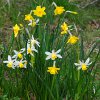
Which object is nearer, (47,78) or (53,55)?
(53,55)

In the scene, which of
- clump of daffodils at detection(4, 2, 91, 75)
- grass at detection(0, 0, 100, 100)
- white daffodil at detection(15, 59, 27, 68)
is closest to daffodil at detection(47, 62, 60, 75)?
clump of daffodils at detection(4, 2, 91, 75)

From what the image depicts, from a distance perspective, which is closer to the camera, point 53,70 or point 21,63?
point 53,70

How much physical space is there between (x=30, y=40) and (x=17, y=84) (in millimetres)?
405

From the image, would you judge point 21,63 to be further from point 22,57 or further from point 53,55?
point 53,55

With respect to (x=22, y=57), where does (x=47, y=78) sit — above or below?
below

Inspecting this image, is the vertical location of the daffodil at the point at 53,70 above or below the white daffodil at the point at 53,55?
below

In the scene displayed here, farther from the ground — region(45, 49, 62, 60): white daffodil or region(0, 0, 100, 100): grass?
region(45, 49, 62, 60): white daffodil

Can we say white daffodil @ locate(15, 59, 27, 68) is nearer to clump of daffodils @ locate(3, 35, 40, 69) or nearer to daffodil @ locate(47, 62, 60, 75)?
clump of daffodils @ locate(3, 35, 40, 69)

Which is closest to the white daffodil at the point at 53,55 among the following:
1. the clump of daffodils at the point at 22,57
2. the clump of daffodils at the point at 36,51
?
the clump of daffodils at the point at 36,51

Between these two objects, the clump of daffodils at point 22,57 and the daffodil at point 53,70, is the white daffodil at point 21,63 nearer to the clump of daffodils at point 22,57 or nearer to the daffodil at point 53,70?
the clump of daffodils at point 22,57

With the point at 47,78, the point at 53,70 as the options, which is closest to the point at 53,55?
the point at 53,70

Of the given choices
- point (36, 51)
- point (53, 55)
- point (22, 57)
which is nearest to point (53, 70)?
point (53, 55)

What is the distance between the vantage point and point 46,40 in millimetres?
2889

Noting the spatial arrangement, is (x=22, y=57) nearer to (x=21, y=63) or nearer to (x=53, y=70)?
(x=21, y=63)
